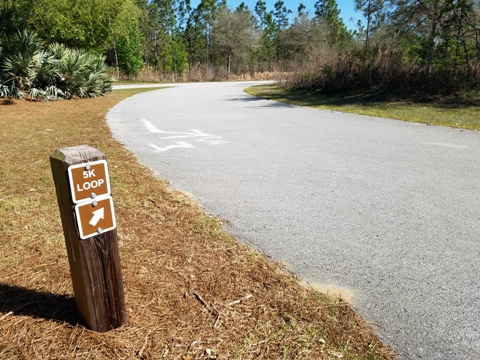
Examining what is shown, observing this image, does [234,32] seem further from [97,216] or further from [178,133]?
[97,216]

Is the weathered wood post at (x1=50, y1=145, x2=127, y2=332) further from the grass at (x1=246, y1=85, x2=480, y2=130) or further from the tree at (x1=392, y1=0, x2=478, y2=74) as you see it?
the tree at (x1=392, y1=0, x2=478, y2=74)

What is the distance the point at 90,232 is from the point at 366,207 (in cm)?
311

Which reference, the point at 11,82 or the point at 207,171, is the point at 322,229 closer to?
the point at 207,171

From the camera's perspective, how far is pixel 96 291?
1.99m

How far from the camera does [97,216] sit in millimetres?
1876

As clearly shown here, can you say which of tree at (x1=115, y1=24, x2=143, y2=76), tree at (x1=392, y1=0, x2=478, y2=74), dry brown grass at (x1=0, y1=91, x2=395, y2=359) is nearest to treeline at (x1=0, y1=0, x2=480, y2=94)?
tree at (x1=392, y1=0, x2=478, y2=74)

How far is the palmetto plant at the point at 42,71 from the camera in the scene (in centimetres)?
1428

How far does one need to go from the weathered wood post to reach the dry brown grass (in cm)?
16

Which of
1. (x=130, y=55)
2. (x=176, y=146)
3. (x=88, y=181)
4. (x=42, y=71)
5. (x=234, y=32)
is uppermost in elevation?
(x=234, y=32)

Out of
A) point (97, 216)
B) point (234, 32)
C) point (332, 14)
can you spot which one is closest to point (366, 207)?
point (97, 216)

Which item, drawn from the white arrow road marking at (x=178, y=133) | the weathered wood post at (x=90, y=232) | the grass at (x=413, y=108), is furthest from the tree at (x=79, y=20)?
the weathered wood post at (x=90, y=232)

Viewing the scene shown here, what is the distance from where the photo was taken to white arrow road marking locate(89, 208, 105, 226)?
1864 millimetres

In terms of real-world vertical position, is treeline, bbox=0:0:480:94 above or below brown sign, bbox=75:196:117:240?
above

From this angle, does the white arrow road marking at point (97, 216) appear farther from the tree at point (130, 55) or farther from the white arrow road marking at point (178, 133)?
the tree at point (130, 55)
